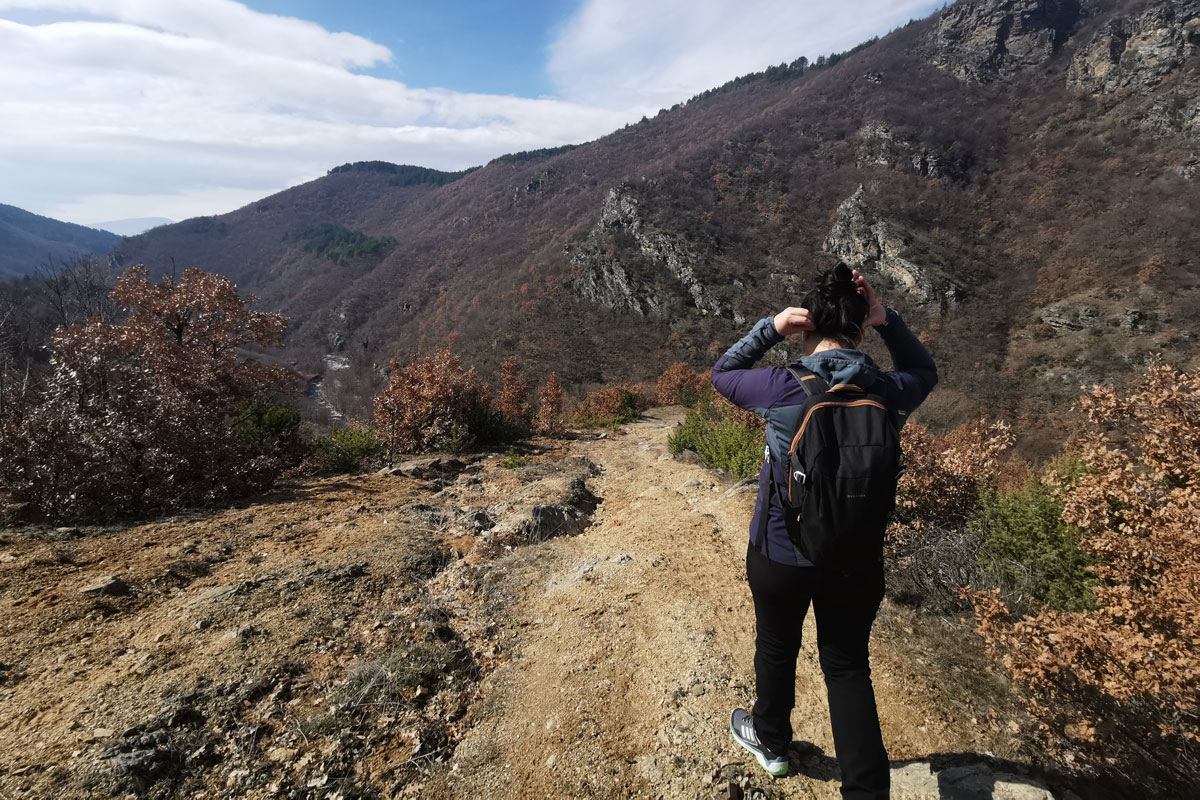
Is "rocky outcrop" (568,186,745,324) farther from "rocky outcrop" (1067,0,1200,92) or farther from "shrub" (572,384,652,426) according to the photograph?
"rocky outcrop" (1067,0,1200,92)

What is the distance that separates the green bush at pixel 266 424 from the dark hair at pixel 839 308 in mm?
7691

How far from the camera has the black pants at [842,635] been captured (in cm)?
182

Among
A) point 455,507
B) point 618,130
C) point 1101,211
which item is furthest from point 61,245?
point 1101,211

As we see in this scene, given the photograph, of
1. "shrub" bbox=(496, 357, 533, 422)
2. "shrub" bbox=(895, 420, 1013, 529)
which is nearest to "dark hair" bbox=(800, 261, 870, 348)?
"shrub" bbox=(895, 420, 1013, 529)

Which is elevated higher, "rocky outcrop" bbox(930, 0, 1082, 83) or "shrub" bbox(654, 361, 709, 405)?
"rocky outcrop" bbox(930, 0, 1082, 83)

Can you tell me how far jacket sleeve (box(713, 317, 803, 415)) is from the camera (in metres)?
1.90

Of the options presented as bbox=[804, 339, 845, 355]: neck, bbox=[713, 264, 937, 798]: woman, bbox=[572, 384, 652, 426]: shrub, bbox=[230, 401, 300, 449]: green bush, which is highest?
bbox=[804, 339, 845, 355]: neck

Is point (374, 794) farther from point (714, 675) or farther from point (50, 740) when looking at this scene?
point (714, 675)

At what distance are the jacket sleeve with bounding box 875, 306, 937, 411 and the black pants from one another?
76 cm

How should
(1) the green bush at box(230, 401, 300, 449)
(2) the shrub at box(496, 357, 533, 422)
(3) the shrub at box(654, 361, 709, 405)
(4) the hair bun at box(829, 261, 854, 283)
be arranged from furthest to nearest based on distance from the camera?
(3) the shrub at box(654, 361, 709, 405) → (2) the shrub at box(496, 357, 533, 422) → (1) the green bush at box(230, 401, 300, 449) → (4) the hair bun at box(829, 261, 854, 283)

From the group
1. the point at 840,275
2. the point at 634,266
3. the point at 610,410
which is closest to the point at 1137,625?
the point at 840,275

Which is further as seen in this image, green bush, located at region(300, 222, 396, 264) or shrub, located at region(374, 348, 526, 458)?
green bush, located at region(300, 222, 396, 264)

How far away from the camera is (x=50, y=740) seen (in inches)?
90.5

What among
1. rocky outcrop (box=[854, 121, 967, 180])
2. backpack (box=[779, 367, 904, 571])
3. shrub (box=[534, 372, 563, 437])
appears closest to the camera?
backpack (box=[779, 367, 904, 571])
